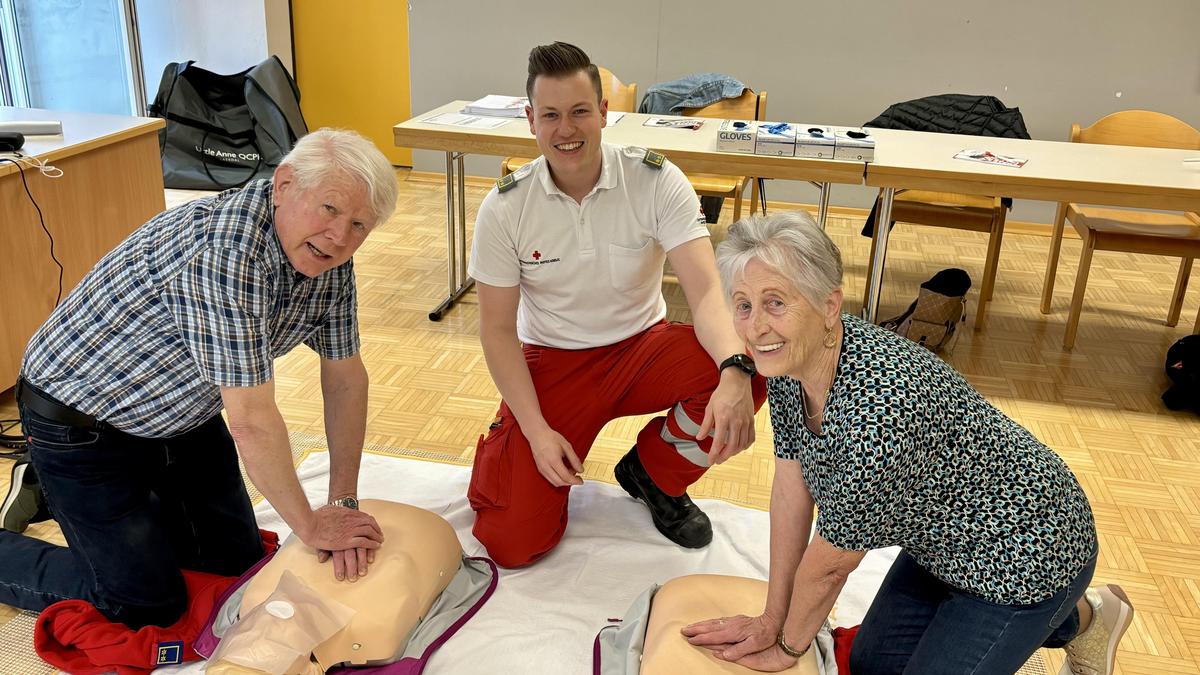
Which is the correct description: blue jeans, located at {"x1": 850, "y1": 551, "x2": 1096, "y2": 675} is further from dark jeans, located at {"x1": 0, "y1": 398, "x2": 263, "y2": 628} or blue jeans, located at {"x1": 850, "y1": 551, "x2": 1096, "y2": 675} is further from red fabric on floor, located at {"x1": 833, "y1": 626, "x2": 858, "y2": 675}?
dark jeans, located at {"x1": 0, "y1": 398, "x2": 263, "y2": 628}

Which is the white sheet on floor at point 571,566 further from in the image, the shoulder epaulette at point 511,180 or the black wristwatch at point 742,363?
the shoulder epaulette at point 511,180

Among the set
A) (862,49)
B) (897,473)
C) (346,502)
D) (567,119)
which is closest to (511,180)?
(567,119)

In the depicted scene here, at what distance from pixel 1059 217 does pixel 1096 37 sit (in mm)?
1455

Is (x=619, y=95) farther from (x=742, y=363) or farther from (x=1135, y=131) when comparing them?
(x=742, y=363)

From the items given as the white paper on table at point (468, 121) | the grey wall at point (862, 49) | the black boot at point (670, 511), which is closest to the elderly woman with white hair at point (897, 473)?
the black boot at point (670, 511)

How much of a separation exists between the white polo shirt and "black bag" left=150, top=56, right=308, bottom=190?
344cm

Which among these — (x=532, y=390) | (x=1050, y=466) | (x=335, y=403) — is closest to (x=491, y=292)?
(x=532, y=390)

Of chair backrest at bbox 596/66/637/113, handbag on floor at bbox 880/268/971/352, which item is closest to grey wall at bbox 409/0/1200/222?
chair backrest at bbox 596/66/637/113

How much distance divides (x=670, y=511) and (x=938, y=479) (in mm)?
1009

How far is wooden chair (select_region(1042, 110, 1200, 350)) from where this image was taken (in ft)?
11.5

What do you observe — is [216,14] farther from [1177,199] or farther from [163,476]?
[1177,199]

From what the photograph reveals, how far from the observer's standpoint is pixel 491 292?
2219 millimetres

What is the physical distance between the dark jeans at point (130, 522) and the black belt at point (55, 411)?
0.5 inches

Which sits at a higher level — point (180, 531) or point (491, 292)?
point (491, 292)
